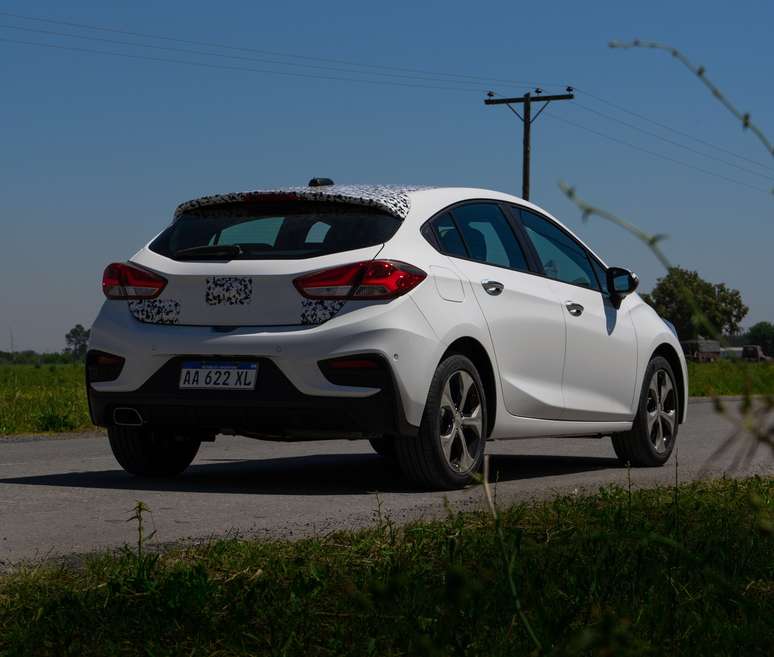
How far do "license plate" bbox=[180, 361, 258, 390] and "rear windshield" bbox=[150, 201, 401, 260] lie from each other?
623 millimetres

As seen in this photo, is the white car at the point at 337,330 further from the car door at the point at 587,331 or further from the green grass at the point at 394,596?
the green grass at the point at 394,596

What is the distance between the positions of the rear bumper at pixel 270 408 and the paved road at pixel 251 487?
373mm

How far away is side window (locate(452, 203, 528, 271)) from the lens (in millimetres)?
8047

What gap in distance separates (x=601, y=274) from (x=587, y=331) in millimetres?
749

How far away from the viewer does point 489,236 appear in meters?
8.30

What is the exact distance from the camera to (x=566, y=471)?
30.7ft

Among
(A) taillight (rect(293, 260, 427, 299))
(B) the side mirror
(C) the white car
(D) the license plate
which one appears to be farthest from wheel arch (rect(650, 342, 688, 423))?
(D) the license plate

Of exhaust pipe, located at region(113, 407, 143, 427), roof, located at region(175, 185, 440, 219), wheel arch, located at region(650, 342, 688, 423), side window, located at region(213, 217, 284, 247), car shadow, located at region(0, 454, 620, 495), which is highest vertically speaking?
roof, located at region(175, 185, 440, 219)

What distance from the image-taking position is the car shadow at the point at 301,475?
7789 millimetres

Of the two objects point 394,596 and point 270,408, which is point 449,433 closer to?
point 270,408

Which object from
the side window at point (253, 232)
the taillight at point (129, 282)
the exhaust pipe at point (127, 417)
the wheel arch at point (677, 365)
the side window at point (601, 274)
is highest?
the side window at point (253, 232)

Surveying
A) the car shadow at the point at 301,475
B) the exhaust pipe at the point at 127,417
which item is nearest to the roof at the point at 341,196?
the exhaust pipe at the point at 127,417

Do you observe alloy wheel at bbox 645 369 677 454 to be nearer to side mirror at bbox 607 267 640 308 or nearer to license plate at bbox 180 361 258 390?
side mirror at bbox 607 267 640 308

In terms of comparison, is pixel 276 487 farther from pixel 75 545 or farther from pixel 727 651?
pixel 727 651
